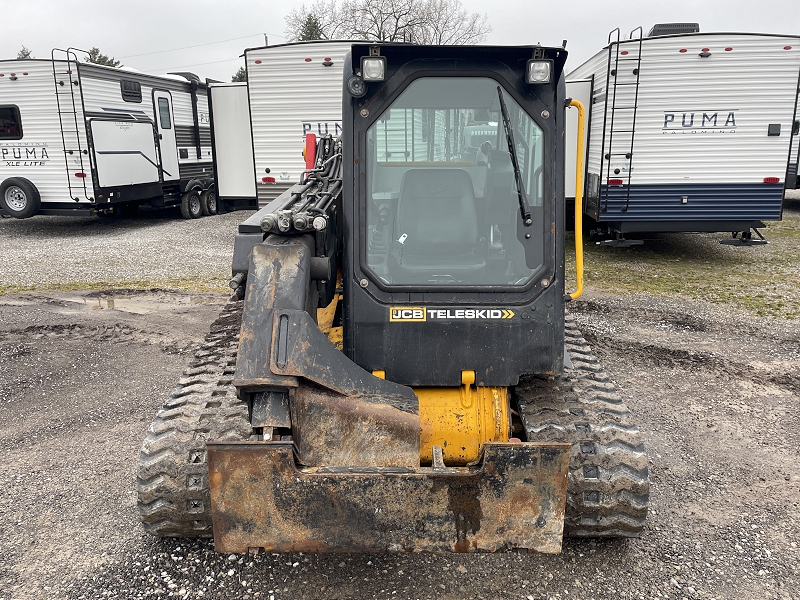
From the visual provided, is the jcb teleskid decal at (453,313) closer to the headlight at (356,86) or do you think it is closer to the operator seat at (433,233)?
the operator seat at (433,233)

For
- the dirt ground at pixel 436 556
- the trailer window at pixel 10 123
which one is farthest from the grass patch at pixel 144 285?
the trailer window at pixel 10 123

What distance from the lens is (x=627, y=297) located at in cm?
927

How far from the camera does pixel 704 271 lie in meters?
10.8

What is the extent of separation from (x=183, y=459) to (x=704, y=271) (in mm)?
9974

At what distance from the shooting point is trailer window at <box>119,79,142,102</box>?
14250mm

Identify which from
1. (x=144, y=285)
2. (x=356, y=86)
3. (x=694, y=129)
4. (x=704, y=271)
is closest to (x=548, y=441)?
(x=356, y=86)

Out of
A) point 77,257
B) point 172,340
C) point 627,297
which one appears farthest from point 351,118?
point 77,257

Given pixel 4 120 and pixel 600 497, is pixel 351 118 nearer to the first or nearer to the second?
pixel 600 497

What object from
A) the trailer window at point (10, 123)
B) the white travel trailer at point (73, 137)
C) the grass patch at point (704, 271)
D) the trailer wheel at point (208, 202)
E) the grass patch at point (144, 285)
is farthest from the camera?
the trailer wheel at point (208, 202)

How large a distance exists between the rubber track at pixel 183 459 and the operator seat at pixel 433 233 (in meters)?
1.20

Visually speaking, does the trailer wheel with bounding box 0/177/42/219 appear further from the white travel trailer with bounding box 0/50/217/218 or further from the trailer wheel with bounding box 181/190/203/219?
the trailer wheel with bounding box 181/190/203/219

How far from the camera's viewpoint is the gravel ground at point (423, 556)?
3398 mm

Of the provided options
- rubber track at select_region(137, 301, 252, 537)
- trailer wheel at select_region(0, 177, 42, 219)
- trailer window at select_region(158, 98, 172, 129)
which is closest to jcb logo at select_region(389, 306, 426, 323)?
rubber track at select_region(137, 301, 252, 537)

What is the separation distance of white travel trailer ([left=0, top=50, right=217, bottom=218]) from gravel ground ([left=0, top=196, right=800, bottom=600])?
5407 mm
